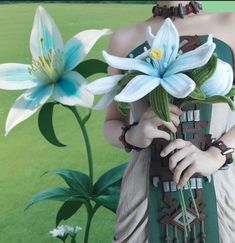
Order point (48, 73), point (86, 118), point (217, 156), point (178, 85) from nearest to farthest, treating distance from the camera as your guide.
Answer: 1. point (178, 85)
2. point (217, 156)
3. point (48, 73)
4. point (86, 118)

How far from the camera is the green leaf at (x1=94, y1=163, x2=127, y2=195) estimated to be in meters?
1.32

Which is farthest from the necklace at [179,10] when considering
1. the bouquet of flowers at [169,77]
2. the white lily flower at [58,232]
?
the white lily flower at [58,232]

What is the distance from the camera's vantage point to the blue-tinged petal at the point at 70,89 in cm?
115

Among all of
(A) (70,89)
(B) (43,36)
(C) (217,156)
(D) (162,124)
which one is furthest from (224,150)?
(B) (43,36)

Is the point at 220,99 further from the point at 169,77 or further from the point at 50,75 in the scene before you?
the point at 50,75

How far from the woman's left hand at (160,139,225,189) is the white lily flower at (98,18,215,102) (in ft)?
0.37

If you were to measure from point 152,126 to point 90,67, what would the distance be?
0.40 metres

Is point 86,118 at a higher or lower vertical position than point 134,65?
lower

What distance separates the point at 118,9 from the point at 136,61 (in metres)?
0.62

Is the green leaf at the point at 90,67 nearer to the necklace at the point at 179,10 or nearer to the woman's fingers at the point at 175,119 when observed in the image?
the necklace at the point at 179,10

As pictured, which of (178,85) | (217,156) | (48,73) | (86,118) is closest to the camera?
(178,85)

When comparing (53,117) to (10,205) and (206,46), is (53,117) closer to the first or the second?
(10,205)

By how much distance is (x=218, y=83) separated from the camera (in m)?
0.83

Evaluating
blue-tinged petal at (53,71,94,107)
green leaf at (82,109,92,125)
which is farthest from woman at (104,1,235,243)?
green leaf at (82,109,92,125)
